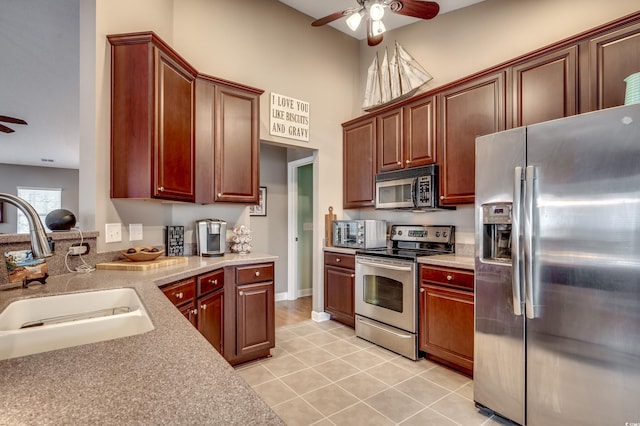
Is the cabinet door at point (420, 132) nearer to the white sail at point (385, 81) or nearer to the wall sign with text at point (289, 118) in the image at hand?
the white sail at point (385, 81)

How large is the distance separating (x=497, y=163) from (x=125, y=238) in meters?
2.51

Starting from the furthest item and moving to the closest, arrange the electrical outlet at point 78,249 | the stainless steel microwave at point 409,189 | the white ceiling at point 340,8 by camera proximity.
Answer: the white ceiling at point 340,8 < the stainless steel microwave at point 409,189 < the electrical outlet at point 78,249

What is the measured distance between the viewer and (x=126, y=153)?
6.93ft

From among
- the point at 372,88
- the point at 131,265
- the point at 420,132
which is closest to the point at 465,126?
the point at 420,132

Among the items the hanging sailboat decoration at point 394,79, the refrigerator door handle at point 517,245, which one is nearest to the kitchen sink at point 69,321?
the refrigerator door handle at point 517,245

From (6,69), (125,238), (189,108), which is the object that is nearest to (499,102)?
(189,108)

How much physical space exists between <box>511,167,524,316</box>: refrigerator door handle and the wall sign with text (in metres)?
2.33

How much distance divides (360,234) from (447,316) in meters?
1.17

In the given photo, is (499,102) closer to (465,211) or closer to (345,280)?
(465,211)

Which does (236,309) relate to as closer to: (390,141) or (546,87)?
(390,141)

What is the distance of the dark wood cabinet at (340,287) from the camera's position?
11.2 ft

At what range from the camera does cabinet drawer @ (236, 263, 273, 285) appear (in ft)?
8.43

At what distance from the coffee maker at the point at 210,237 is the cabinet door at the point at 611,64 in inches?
110

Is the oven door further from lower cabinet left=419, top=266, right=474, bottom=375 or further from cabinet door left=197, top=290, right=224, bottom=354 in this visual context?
cabinet door left=197, top=290, right=224, bottom=354
